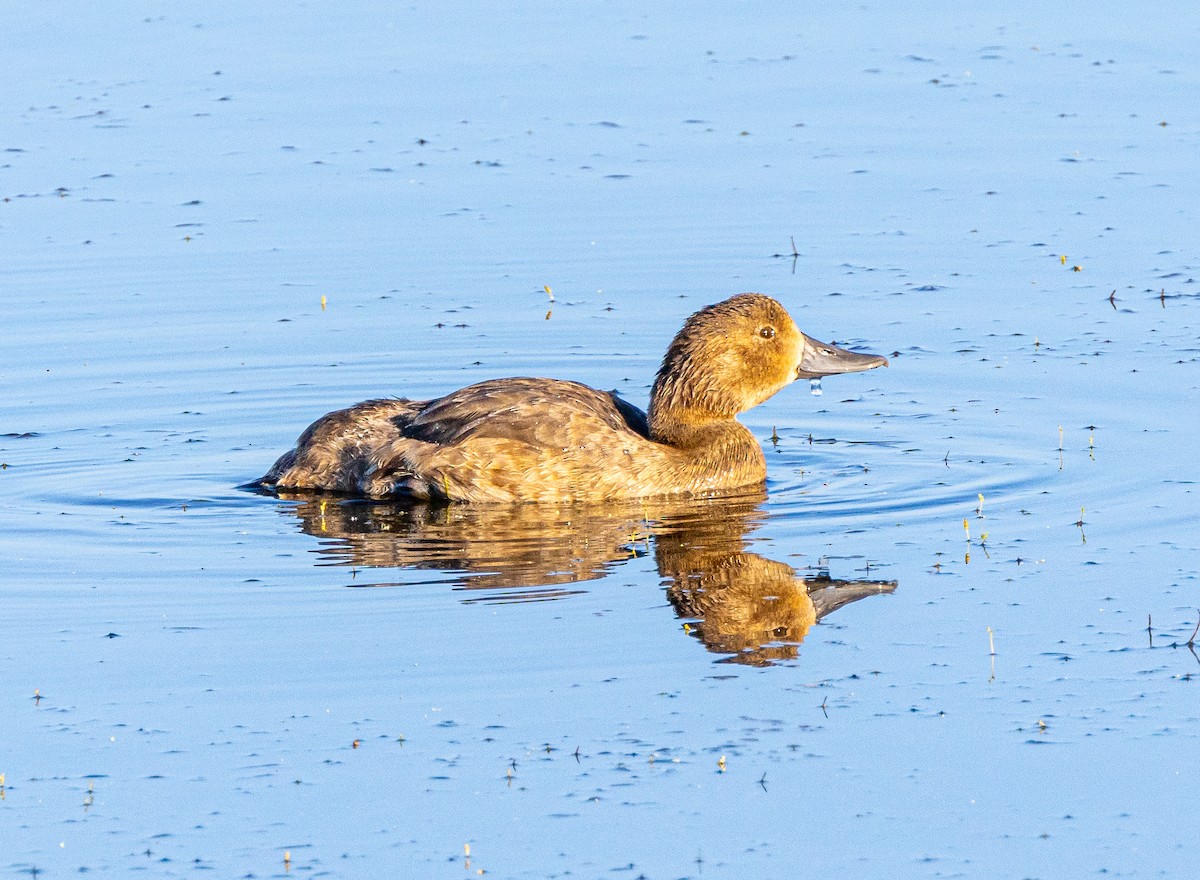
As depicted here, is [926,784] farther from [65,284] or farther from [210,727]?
[65,284]

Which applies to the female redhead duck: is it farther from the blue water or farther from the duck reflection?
the blue water

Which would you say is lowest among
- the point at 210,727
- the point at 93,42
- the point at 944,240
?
the point at 210,727

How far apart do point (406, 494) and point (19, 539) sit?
84.7 inches

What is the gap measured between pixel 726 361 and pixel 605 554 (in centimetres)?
208

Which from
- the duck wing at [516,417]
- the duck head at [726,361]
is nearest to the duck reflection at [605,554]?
the duck wing at [516,417]

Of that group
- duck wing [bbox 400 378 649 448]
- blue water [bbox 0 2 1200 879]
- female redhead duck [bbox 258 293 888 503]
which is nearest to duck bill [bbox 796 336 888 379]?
female redhead duck [bbox 258 293 888 503]

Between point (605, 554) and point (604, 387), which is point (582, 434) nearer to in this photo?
point (605, 554)

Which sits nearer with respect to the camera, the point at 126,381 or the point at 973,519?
the point at 973,519

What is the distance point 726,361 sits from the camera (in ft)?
39.8

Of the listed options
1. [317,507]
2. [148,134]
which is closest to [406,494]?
[317,507]

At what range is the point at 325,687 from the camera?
841 centimetres

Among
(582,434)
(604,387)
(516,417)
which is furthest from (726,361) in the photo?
(604,387)

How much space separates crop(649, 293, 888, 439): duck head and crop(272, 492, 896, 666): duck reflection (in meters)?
0.71

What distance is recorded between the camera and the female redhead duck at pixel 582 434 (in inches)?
458
